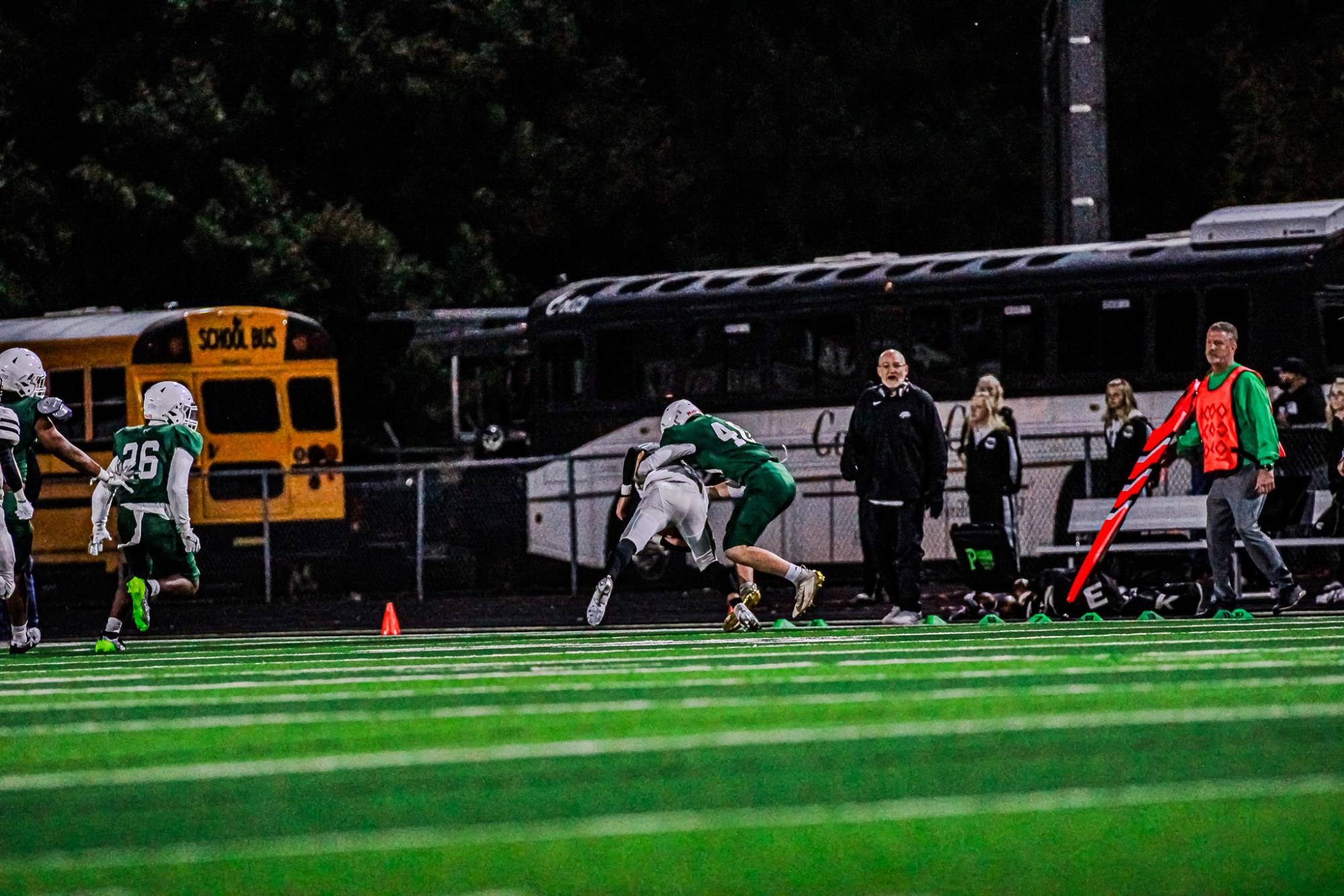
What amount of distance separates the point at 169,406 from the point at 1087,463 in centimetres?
861

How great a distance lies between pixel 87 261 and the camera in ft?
115

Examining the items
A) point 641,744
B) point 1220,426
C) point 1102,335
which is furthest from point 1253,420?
point 641,744

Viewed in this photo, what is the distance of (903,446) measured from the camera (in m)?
17.2

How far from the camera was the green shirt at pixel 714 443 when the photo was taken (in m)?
16.3

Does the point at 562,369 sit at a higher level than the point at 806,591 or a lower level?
higher

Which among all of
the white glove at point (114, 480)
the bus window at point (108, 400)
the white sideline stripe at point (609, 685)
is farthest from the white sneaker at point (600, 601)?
the bus window at point (108, 400)

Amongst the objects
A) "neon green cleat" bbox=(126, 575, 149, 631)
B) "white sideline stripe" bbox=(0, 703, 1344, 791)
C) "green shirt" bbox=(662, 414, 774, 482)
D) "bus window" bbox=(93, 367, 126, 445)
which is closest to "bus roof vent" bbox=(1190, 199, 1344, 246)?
"green shirt" bbox=(662, 414, 774, 482)

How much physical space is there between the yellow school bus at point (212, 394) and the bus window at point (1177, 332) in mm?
7838

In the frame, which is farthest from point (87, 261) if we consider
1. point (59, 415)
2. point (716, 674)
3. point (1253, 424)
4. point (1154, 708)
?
point (1154, 708)

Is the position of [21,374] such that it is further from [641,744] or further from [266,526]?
[641,744]

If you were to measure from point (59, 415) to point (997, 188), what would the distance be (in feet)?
74.7

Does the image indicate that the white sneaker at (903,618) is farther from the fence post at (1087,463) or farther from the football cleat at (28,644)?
the football cleat at (28,644)

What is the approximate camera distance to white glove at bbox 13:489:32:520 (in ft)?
51.3

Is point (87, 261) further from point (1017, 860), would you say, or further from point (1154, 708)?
point (1017, 860)
